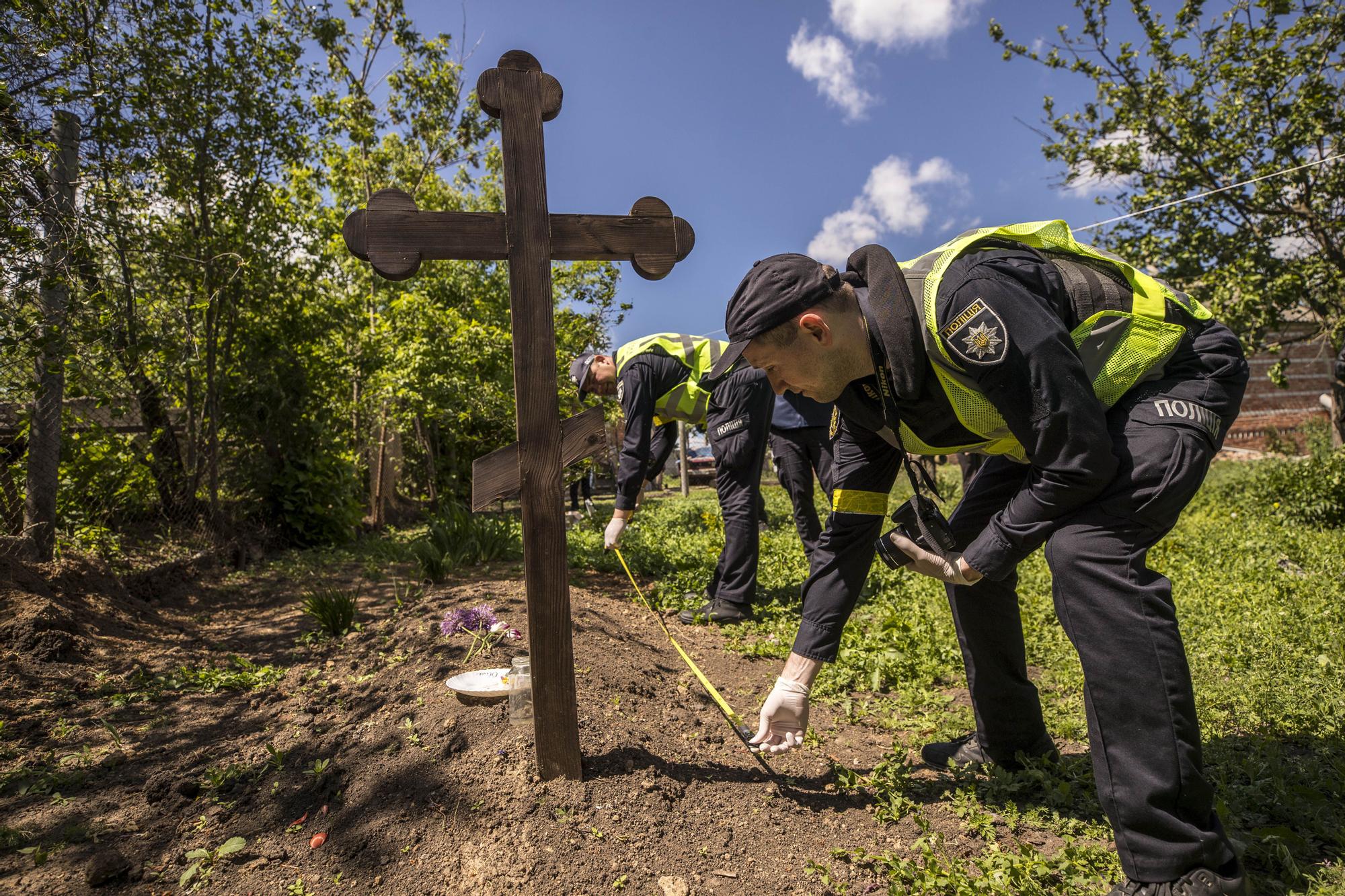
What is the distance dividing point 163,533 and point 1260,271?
12.6 metres

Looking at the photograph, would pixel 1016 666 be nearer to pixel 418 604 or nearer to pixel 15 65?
pixel 418 604

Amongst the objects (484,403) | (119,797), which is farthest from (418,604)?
(484,403)

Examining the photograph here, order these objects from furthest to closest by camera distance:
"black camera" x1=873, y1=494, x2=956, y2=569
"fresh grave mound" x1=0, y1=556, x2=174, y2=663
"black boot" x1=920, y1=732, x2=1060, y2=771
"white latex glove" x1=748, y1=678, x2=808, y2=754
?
1. "fresh grave mound" x1=0, y1=556, x2=174, y2=663
2. "black boot" x1=920, y1=732, x2=1060, y2=771
3. "white latex glove" x1=748, y1=678, x2=808, y2=754
4. "black camera" x1=873, y1=494, x2=956, y2=569

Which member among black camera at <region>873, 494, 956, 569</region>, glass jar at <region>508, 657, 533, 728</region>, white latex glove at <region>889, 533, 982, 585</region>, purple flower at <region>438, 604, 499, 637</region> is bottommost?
glass jar at <region>508, 657, 533, 728</region>

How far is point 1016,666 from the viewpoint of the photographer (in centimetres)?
249

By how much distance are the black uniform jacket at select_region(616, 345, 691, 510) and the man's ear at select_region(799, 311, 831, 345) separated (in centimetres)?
272

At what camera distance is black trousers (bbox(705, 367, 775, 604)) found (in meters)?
4.70

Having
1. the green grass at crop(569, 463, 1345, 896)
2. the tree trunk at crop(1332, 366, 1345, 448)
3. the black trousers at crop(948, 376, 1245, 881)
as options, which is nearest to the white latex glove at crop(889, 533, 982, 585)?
the black trousers at crop(948, 376, 1245, 881)

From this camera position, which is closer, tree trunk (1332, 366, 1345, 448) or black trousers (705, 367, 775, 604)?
black trousers (705, 367, 775, 604)

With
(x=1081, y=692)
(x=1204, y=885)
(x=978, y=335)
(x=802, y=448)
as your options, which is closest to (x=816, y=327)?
(x=978, y=335)

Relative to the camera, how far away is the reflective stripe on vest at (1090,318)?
1792 millimetres

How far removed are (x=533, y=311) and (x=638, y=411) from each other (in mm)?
2398

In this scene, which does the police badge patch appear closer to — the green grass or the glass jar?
the green grass

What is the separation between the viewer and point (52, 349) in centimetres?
350
